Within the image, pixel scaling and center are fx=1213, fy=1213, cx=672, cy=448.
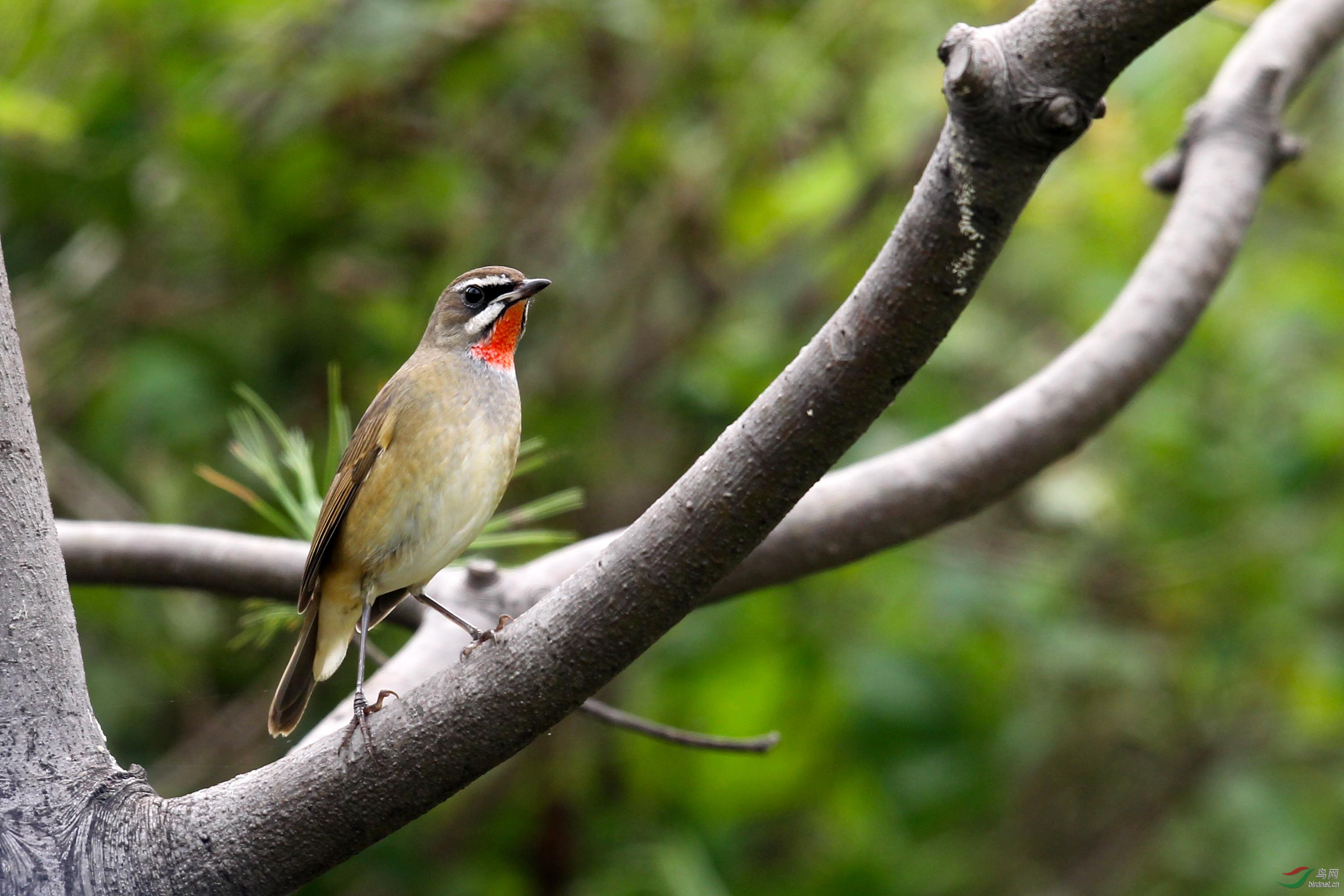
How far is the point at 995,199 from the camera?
1.38m

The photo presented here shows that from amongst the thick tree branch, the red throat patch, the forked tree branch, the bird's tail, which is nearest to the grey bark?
the thick tree branch

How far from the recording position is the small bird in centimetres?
260

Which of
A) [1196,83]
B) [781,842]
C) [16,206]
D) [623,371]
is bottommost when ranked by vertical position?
[781,842]

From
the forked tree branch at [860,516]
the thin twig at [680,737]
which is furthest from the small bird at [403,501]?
the thin twig at [680,737]

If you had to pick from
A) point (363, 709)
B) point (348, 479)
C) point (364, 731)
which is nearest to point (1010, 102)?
point (364, 731)

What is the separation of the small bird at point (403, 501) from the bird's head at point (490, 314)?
34mm

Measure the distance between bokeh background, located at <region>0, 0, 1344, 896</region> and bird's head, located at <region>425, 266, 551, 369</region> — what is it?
1.56 meters

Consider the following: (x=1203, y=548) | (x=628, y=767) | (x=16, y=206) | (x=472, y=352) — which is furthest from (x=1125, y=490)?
(x=16, y=206)

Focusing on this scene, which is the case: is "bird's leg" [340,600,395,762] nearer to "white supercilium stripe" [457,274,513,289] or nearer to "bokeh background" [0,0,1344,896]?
"white supercilium stripe" [457,274,513,289]

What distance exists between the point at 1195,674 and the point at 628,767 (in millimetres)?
2344

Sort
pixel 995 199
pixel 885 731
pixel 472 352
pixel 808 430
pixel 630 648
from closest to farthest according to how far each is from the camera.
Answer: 1. pixel 995 199
2. pixel 808 430
3. pixel 630 648
4. pixel 472 352
5. pixel 885 731

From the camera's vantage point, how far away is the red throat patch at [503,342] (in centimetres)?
299

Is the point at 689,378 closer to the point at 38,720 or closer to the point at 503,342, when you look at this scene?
the point at 503,342

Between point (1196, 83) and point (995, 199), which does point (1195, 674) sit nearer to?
point (1196, 83)
